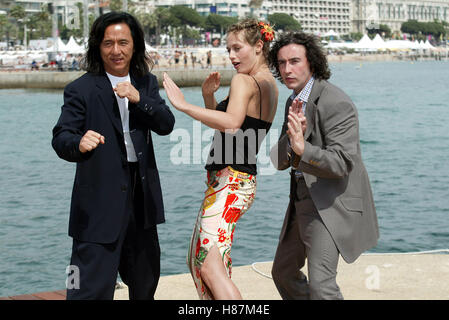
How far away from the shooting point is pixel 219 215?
12.9 ft

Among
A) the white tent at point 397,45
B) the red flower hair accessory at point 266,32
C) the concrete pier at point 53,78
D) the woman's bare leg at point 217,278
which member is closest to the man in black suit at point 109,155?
the woman's bare leg at point 217,278

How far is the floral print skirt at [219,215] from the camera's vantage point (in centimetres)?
394

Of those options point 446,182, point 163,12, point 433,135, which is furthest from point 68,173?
point 163,12

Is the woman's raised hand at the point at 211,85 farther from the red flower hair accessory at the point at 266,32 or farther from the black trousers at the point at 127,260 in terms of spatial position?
the black trousers at the point at 127,260

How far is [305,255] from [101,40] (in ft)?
5.24

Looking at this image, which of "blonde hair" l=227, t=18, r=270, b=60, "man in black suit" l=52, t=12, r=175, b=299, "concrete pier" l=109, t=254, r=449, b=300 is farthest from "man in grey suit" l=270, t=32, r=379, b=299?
"concrete pier" l=109, t=254, r=449, b=300

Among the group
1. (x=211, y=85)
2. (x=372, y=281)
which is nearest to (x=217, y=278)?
(x=211, y=85)

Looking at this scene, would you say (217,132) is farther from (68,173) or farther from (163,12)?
(163,12)

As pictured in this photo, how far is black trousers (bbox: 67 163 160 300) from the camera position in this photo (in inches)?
151

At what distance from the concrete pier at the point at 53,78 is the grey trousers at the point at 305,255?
44.7 metres

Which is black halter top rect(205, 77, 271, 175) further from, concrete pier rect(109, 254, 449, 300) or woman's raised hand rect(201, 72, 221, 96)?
concrete pier rect(109, 254, 449, 300)

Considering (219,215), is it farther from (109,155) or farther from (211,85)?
(211,85)

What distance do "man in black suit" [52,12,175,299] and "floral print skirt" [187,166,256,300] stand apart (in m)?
0.24

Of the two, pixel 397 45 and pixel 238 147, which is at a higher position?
pixel 397 45
